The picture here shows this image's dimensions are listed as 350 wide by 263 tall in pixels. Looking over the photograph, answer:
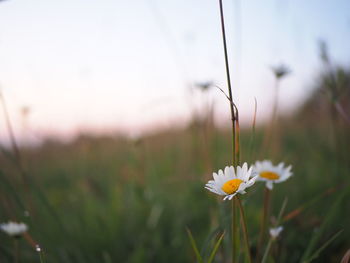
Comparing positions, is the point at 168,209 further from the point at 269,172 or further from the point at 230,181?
the point at 230,181

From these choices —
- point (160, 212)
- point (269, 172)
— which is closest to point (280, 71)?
point (269, 172)

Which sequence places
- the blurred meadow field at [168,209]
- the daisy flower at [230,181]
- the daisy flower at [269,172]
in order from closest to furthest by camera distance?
1. the daisy flower at [230,181]
2. the daisy flower at [269,172]
3. the blurred meadow field at [168,209]

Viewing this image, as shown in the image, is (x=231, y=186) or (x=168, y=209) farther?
(x=168, y=209)

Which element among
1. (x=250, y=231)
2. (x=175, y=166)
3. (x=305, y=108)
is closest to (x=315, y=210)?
(x=250, y=231)

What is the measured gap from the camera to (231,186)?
20.4 inches

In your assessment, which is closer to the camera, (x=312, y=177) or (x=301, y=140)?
(x=312, y=177)

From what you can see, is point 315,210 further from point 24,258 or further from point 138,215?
point 24,258

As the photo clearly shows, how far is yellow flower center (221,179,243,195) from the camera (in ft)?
1.67

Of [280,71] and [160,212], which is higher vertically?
[280,71]

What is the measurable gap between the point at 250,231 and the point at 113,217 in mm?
513

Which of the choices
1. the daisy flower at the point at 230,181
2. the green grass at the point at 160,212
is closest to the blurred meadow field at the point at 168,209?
→ the green grass at the point at 160,212

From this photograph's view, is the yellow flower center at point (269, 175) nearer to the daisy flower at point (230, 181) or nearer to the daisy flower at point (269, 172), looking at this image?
the daisy flower at point (269, 172)

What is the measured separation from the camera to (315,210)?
122 cm

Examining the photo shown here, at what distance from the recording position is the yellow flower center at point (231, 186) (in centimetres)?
51
